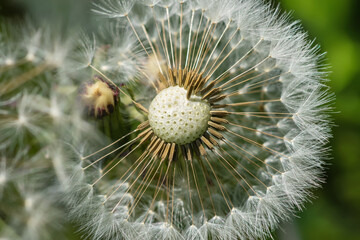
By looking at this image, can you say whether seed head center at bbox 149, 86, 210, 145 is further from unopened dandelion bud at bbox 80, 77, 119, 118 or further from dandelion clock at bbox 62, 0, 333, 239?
unopened dandelion bud at bbox 80, 77, 119, 118

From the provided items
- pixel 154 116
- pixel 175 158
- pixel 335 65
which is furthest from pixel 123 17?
pixel 335 65

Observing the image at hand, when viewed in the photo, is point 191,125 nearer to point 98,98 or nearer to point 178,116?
point 178,116

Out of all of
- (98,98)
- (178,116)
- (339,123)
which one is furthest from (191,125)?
(339,123)

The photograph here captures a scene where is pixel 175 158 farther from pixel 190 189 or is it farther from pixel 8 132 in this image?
pixel 8 132

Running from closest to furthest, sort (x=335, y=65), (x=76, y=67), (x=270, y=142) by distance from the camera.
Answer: (x=76, y=67) < (x=270, y=142) < (x=335, y=65)

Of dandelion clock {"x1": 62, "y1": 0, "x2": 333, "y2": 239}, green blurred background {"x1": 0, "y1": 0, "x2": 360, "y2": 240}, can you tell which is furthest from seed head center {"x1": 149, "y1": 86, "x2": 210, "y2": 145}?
green blurred background {"x1": 0, "y1": 0, "x2": 360, "y2": 240}

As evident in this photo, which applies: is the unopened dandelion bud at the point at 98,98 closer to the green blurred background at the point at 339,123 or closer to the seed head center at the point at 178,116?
the seed head center at the point at 178,116
